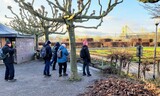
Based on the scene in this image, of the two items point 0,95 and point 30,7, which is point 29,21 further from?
point 0,95

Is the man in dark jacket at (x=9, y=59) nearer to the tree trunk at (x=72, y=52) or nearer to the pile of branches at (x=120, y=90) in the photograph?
the tree trunk at (x=72, y=52)

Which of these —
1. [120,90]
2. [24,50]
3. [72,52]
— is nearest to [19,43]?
[24,50]

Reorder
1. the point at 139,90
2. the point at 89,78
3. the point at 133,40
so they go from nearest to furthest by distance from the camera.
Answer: the point at 139,90 < the point at 89,78 < the point at 133,40

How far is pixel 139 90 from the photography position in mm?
7648

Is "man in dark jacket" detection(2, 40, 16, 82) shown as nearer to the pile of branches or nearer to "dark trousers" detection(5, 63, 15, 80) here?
"dark trousers" detection(5, 63, 15, 80)

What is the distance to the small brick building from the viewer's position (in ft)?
65.4

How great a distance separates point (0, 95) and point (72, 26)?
13.7 feet

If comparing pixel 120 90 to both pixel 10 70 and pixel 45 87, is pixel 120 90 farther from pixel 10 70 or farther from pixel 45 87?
pixel 10 70

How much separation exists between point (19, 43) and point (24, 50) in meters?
1.31

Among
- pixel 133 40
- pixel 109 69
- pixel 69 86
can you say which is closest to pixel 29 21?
pixel 109 69

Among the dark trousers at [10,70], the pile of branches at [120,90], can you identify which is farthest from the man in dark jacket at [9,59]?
the pile of branches at [120,90]

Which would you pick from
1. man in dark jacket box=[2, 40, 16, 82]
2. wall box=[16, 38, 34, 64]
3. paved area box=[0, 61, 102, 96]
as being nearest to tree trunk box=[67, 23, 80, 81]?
paved area box=[0, 61, 102, 96]

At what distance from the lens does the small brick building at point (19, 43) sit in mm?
19938

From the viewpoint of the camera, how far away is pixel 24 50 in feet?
72.0
